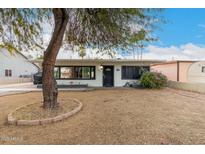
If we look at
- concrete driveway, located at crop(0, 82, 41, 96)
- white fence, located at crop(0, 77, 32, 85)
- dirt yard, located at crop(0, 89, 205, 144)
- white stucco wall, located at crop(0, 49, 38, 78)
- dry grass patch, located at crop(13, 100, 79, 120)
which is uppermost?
white stucco wall, located at crop(0, 49, 38, 78)

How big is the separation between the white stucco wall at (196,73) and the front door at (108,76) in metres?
7.68

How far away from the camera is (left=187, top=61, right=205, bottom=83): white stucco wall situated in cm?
1702

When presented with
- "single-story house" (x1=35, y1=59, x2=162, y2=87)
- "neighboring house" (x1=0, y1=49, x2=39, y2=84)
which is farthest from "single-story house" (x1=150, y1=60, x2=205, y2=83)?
"neighboring house" (x1=0, y1=49, x2=39, y2=84)

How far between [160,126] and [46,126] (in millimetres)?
3408

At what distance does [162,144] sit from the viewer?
3.85 meters

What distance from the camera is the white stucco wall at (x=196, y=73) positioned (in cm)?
1702

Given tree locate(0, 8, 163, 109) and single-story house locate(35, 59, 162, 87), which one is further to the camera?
single-story house locate(35, 59, 162, 87)

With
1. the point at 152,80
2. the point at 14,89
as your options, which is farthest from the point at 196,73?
the point at 14,89

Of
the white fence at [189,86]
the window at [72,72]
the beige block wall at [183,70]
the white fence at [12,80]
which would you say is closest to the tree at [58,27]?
the window at [72,72]

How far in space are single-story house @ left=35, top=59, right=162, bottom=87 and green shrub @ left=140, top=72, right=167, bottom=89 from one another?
4.46 feet

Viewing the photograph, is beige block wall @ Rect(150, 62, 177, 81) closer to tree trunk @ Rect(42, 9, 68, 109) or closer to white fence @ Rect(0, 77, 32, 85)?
tree trunk @ Rect(42, 9, 68, 109)

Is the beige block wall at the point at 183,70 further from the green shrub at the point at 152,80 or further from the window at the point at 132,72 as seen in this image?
the window at the point at 132,72

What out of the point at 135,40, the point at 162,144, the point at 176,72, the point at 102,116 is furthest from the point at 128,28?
the point at 176,72
